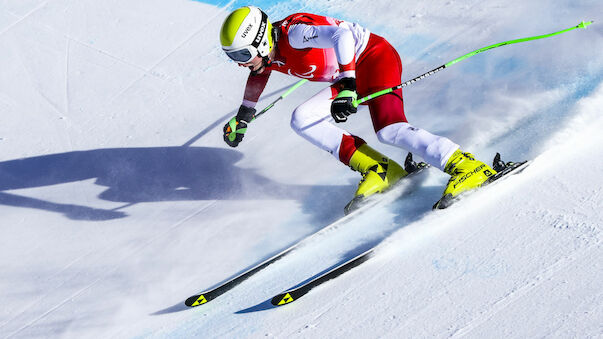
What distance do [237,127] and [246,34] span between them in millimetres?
810

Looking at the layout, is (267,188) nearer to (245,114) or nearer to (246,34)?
(245,114)

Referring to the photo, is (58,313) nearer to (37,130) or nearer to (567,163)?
(37,130)

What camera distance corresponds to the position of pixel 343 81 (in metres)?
4.55

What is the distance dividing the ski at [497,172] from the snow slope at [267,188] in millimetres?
52

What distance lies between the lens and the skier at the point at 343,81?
4.46 m

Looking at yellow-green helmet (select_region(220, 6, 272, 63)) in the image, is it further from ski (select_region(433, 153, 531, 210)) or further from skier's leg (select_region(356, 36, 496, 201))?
ski (select_region(433, 153, 531, 210))

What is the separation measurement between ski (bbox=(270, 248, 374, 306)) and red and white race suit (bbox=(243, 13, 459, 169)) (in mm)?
722

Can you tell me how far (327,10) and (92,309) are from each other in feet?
13.1

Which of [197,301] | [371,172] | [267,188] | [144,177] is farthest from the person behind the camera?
[144,177]

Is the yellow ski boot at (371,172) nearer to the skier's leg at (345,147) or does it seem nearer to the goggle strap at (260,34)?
the skier's leg at (345,147)

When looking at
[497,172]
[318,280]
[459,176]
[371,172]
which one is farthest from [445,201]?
[318,280]

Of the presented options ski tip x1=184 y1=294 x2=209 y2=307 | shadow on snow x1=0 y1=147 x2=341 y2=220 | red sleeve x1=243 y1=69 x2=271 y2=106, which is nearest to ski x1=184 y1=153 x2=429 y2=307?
ski tip x1=184 y1=294 x2=209 y2=307

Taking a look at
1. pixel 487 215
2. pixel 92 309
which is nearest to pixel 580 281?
pixel 487 215

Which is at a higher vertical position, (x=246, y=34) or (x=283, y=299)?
(x=246, y=34)
